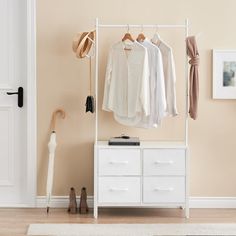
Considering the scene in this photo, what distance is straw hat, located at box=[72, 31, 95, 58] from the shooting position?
14.7ft

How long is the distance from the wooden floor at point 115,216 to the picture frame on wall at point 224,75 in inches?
40.2

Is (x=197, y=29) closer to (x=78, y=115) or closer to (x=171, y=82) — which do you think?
Result: (x=171, y=82)

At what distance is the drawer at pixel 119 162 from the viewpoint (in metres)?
4.49

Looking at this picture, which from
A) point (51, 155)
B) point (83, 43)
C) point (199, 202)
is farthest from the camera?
point (199, 202)

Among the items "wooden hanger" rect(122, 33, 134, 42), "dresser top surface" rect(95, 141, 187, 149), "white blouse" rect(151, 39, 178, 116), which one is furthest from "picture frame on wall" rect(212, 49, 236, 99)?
"wooden hanger" rect(122, 33, 134, 42)

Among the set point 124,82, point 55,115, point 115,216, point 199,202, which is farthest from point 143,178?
point 55,115

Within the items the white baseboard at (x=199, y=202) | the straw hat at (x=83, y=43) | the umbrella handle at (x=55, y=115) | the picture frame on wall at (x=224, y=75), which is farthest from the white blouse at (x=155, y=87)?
the white baseboard at (x=199, y=202)

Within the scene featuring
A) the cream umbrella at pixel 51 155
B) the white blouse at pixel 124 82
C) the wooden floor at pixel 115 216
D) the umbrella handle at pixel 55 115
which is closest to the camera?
the wooden floor at pixel 115 216

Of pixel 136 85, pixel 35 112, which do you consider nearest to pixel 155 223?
pixel 136 85

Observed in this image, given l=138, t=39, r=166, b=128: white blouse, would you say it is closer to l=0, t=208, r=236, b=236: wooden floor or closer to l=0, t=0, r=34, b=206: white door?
l=0, t=208, r=236, b=236: wooden floor

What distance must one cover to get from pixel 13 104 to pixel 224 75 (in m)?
1.88

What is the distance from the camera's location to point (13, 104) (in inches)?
192

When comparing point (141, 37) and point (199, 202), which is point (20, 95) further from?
point (199, 202)

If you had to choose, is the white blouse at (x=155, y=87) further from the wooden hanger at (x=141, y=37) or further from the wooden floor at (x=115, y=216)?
the wooden floor at (x=115, y=216)
